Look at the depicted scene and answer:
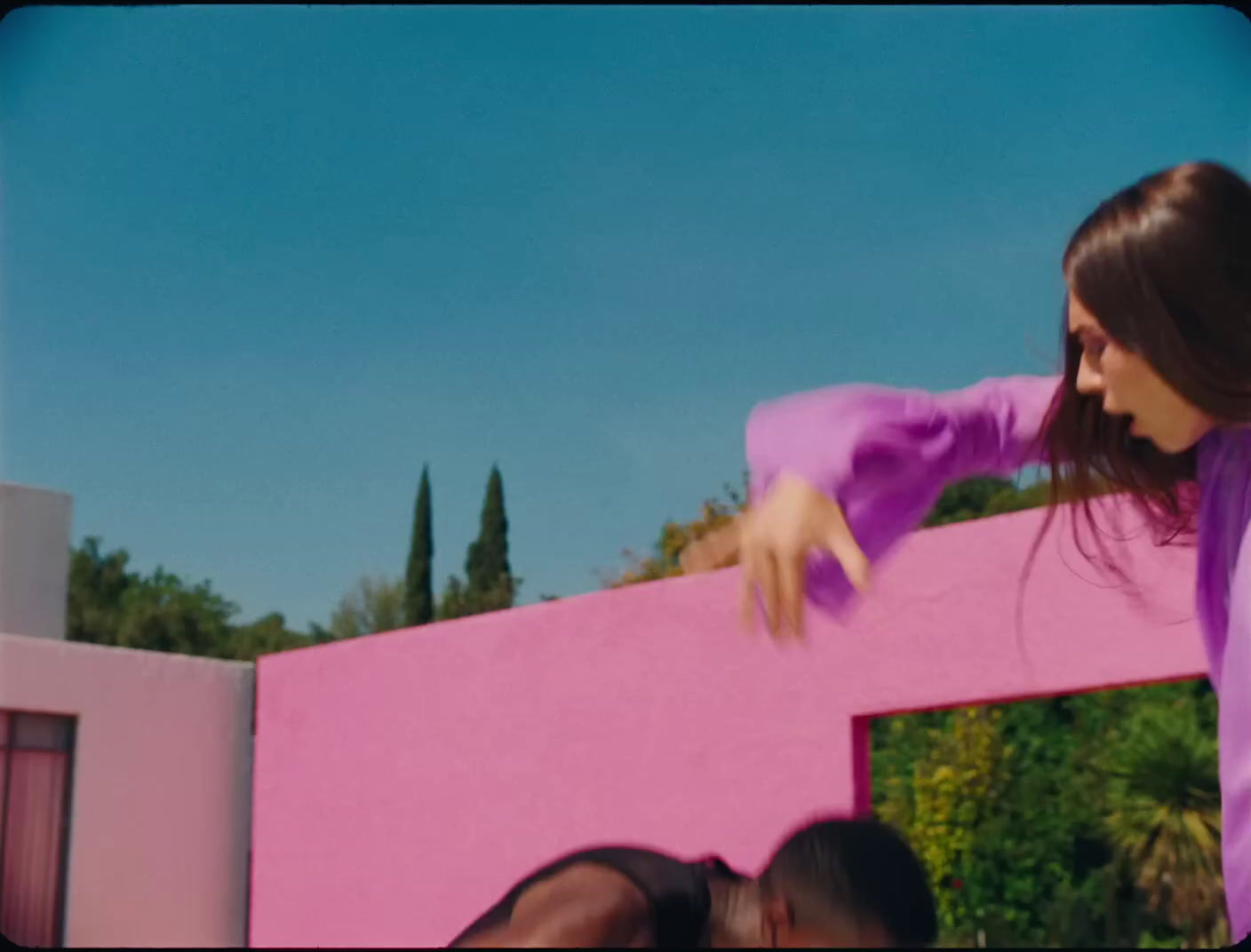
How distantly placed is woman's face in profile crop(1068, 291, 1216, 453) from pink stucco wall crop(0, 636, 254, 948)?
26.0ft

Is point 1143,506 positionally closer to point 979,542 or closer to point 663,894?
point 663,894

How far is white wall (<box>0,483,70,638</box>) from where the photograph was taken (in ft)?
32.2

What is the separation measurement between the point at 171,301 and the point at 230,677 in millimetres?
2293

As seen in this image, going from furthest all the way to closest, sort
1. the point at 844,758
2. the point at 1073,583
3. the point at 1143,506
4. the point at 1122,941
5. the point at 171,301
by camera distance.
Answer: the point at 1122,941 → the point at 171,301 → the point at 844,758 → the point at 1073,583 → the point at 1143,506

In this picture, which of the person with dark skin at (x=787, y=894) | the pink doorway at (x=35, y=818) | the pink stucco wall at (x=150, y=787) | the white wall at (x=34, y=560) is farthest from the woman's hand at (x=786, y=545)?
the white wall at (x=34, y=560)

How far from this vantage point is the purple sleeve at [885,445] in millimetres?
1306

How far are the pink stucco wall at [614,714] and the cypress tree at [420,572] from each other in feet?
25.8

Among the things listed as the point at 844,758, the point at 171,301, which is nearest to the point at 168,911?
the point at 171,301

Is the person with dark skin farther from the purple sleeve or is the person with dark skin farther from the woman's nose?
the woman's nose

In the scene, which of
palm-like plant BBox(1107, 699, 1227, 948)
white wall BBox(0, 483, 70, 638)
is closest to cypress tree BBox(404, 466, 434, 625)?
white wall BBox(0, 483, 70, 638)

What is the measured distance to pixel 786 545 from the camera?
120cm

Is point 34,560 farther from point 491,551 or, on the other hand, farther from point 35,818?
point 491,551

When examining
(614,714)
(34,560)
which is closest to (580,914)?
(614,714)

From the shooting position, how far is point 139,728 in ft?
30.1
